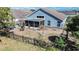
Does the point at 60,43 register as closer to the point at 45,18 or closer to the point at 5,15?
the point at 45,18

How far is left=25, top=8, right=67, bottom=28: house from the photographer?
4.02m

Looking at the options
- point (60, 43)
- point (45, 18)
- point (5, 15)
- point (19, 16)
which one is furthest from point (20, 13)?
point (60, 43)

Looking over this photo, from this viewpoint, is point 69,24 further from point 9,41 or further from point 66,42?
point 9,41

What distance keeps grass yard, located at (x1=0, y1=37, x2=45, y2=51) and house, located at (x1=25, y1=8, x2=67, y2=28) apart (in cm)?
23

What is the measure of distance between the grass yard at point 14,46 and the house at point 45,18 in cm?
23

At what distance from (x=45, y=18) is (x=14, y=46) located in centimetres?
46

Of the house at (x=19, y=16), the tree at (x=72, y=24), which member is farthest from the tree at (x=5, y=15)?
the tree at (x=72, y=24)

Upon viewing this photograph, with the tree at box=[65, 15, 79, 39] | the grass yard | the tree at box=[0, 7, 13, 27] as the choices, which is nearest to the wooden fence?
the grass yard

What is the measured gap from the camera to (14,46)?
4.03 metres

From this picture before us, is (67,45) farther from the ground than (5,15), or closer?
closer

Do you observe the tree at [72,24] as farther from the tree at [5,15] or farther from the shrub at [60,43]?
the tree at [5,15]

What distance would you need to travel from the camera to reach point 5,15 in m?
4.04

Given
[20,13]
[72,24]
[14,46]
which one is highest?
[20,13]
